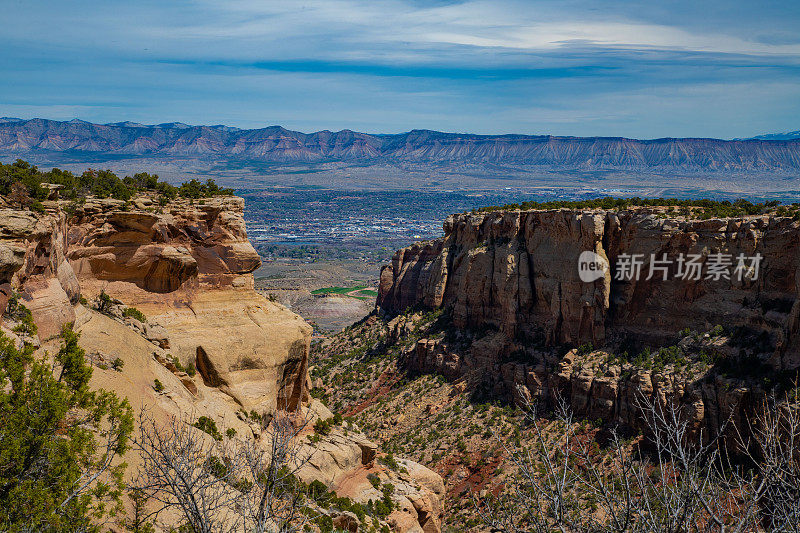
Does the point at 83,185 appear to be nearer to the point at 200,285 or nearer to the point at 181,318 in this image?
the point at 200,285

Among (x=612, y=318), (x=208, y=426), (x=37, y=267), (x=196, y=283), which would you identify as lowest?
(x=612, y=318)

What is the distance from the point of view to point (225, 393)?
31906 millimetres

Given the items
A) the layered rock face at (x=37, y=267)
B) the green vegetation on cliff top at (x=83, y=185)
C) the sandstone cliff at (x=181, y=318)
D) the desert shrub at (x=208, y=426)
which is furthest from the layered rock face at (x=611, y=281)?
the layered rock face at (x=37, y=267)

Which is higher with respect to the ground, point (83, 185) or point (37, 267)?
point (83, 185)

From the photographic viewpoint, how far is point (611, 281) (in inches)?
2191

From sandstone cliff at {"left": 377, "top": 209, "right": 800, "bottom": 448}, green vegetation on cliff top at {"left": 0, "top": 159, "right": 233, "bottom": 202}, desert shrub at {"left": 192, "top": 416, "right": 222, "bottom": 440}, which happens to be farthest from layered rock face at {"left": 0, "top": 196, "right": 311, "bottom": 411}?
sandstone cliff at {"left": 377, "top": 209, "right": 800, "bottom": 448}

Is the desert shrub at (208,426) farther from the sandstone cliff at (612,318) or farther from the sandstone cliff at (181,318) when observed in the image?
the sandstone cliff at (612,318)

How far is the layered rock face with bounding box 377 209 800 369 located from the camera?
45625 millimetres

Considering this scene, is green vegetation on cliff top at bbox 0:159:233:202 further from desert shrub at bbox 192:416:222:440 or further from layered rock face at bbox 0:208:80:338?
desert shrub at bbox 192:416:222:440

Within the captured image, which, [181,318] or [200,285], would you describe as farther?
[200,285]

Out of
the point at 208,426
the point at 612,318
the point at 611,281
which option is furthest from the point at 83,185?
the point at 612,318

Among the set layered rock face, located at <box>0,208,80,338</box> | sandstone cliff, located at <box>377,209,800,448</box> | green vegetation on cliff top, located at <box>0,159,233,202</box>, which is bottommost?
sandstone cliff, located at <box>377,209,800,448</box>

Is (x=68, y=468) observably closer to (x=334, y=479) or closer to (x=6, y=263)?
(x=6, y=263)

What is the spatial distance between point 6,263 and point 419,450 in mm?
40474
